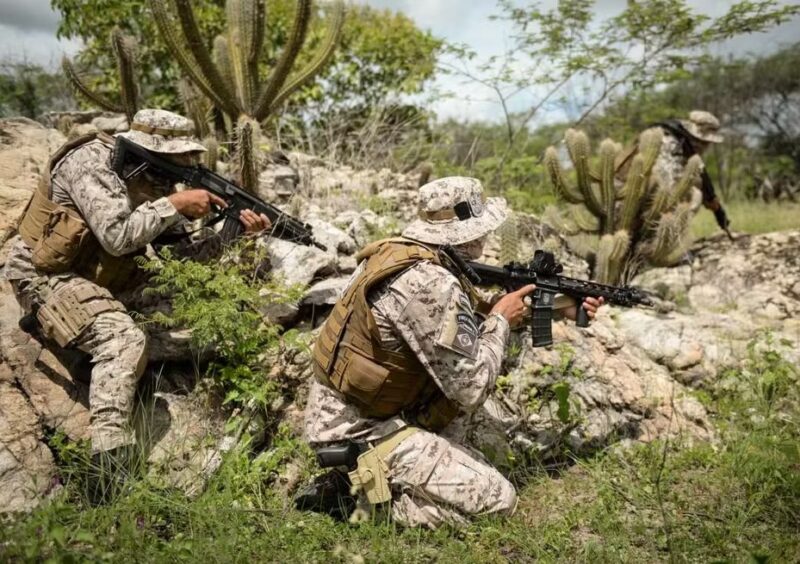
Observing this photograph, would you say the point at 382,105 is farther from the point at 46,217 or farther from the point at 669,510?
the point at 669,510

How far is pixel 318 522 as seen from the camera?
10.0ft

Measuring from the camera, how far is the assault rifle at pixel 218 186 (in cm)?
362

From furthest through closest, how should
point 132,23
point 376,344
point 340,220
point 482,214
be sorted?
point 132,23, point 340,220, point 482,214, point 376,344

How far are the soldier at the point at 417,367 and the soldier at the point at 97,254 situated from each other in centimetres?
99

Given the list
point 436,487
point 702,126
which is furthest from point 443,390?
point 702,126

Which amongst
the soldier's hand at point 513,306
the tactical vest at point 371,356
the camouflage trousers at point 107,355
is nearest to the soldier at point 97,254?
the camouflage trousers at point 107,355

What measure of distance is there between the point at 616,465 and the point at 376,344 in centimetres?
164

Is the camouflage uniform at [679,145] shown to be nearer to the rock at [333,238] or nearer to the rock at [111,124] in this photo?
the rock at [333,238]

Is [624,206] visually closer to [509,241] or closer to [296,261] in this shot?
[509,241]

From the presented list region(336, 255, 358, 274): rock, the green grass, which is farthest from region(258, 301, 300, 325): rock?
the green grass

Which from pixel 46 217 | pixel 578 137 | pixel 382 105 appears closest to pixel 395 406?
pixel 46 217

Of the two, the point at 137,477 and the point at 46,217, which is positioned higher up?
the point at 46,217

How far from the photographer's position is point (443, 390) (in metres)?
3.02

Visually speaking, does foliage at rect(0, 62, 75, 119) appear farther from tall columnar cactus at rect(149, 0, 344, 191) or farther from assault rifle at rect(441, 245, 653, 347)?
assault rifle at rect(441, 245, 653, 347)
